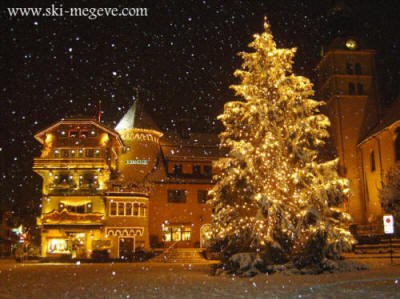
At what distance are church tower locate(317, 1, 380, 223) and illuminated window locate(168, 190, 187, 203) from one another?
17116mm

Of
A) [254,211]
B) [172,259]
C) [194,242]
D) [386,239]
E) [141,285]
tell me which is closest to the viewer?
[141,285]

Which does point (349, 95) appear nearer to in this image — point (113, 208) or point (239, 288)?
point (113, 208)

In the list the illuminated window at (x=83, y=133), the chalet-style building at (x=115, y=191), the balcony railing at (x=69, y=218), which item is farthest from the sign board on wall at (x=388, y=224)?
the illuminated window at (x=83, y=133)

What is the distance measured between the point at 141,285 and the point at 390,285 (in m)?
9.13

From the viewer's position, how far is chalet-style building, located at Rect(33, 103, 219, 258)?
1677 inches

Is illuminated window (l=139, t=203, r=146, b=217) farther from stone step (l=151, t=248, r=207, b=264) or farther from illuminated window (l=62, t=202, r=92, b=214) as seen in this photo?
stone step (l=151, t=248, r=207, b=264)

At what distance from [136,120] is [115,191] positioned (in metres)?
9.54

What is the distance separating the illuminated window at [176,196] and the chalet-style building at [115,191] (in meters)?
0.11

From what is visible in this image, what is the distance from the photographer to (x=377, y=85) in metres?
48.1

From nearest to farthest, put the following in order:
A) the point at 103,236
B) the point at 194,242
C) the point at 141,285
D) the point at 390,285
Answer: the point at 390,285, the point at 141,285, the point at 103,236, the point at 194,242

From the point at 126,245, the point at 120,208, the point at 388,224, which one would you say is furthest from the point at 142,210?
the point at 388,224

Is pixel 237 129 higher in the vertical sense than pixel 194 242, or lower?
higher

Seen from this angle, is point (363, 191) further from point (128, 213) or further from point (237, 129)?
point (237, 129)

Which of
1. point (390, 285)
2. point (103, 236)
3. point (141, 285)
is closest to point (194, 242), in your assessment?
point (103, 236)
